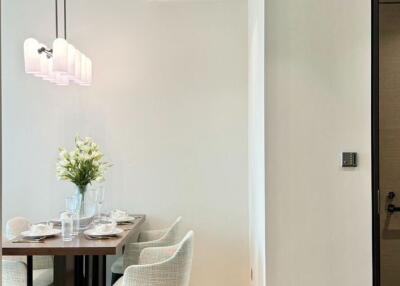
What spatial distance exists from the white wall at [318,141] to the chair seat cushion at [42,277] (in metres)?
1.79

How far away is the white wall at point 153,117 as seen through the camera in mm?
3941

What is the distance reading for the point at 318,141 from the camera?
242 cm

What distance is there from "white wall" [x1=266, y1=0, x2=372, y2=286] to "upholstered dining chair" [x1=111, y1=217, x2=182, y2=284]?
1.20m

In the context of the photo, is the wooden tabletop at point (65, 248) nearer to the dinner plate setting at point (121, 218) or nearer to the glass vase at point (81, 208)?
the glass vase at point (81, 208)

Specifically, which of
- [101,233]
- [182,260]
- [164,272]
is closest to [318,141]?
[182,260]

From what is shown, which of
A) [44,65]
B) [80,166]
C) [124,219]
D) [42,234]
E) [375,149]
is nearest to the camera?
[375,149]

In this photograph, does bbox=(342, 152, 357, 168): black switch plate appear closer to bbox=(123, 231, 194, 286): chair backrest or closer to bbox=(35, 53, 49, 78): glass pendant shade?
bbox=(123, 231, 194, 286): chair backrest

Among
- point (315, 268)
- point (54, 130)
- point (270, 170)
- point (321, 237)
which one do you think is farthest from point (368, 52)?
point (54, 130)

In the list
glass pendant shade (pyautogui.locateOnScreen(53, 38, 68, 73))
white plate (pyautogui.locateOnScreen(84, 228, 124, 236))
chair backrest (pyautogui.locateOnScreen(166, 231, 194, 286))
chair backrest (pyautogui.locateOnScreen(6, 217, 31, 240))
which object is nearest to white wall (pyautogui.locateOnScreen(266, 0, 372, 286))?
chair backrest (pyautogui.locateOnScreen(166, 231, 194, 286))

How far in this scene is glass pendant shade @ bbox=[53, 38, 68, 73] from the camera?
108 inches

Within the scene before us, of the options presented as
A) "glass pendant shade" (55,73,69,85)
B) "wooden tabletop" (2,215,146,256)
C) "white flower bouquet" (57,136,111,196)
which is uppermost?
"glass pendant shade" (55,73,69,85)

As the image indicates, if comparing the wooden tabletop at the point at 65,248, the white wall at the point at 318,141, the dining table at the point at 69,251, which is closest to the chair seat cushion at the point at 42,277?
the dining table at the point at 69,251

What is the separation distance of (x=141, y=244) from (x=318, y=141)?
66.6 inches

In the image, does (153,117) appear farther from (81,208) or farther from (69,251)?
(69,251)
